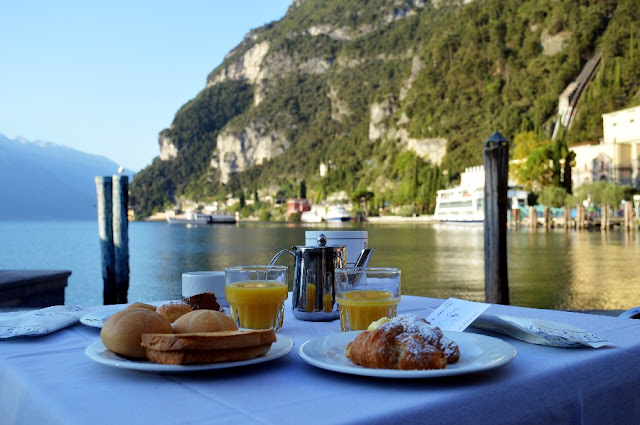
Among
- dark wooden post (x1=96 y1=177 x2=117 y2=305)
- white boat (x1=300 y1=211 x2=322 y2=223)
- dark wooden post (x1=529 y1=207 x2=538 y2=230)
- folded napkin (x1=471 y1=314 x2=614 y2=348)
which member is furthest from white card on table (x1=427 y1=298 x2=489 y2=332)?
white boat (x1=300 y1=211 x2=322 y2=223)

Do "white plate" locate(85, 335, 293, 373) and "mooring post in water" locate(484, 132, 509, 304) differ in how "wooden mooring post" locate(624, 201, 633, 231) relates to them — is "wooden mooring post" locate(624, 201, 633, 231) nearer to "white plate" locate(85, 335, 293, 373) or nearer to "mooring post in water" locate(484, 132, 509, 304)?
"mooring post in water" locate(484, 132, 509, 304)

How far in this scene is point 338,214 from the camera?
70688 mm

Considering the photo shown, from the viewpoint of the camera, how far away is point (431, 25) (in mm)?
97625

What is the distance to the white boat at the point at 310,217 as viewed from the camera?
77250 mm

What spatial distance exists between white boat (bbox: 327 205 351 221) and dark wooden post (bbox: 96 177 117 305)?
6338 centimetres

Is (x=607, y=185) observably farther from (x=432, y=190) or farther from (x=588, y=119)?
(x=432, y=190)

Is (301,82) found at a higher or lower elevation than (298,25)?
lower

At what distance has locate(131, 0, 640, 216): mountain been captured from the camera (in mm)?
61688

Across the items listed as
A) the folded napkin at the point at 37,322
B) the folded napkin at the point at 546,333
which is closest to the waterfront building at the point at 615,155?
the folded napkin at the point at 546,333

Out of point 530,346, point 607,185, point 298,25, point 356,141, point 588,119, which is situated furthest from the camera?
point 298,25

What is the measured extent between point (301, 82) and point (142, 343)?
378 ft

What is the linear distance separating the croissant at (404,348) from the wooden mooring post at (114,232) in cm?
570

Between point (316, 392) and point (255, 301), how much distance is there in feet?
1.59

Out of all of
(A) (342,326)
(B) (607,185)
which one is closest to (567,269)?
(A) (342,326)
